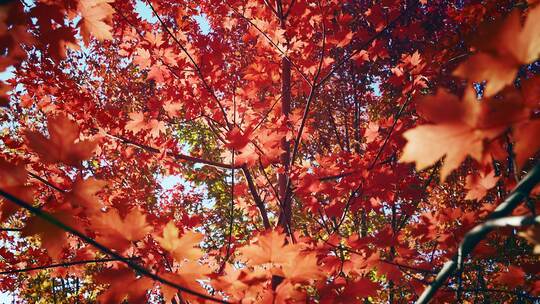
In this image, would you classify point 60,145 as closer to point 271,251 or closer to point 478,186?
point 271,251

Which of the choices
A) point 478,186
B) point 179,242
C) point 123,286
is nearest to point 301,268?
point 179,242

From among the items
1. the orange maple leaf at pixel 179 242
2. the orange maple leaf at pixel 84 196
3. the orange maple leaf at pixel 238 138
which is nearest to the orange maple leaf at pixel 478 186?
the orange maple leaf at pixel 238 138

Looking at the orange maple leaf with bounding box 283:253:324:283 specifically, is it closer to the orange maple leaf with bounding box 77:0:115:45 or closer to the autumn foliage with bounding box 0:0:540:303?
the autumn foliage with bounding box 0:0:540:303

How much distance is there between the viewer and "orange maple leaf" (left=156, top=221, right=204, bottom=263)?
4.77 feet

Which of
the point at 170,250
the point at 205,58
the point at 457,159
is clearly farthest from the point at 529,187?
the point at 205,58

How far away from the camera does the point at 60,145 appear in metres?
1.32

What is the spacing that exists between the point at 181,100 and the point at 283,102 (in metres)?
1.26

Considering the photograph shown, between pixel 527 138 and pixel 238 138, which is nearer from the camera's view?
pixel 527 138

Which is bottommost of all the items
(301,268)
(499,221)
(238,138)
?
(499,221)

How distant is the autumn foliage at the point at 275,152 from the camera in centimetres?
91

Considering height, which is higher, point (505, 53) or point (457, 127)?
point (505, 53)

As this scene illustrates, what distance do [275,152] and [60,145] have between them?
181 cm

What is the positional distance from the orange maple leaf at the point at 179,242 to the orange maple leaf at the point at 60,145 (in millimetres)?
493

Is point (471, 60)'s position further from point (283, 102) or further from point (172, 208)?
point (172, 208)
